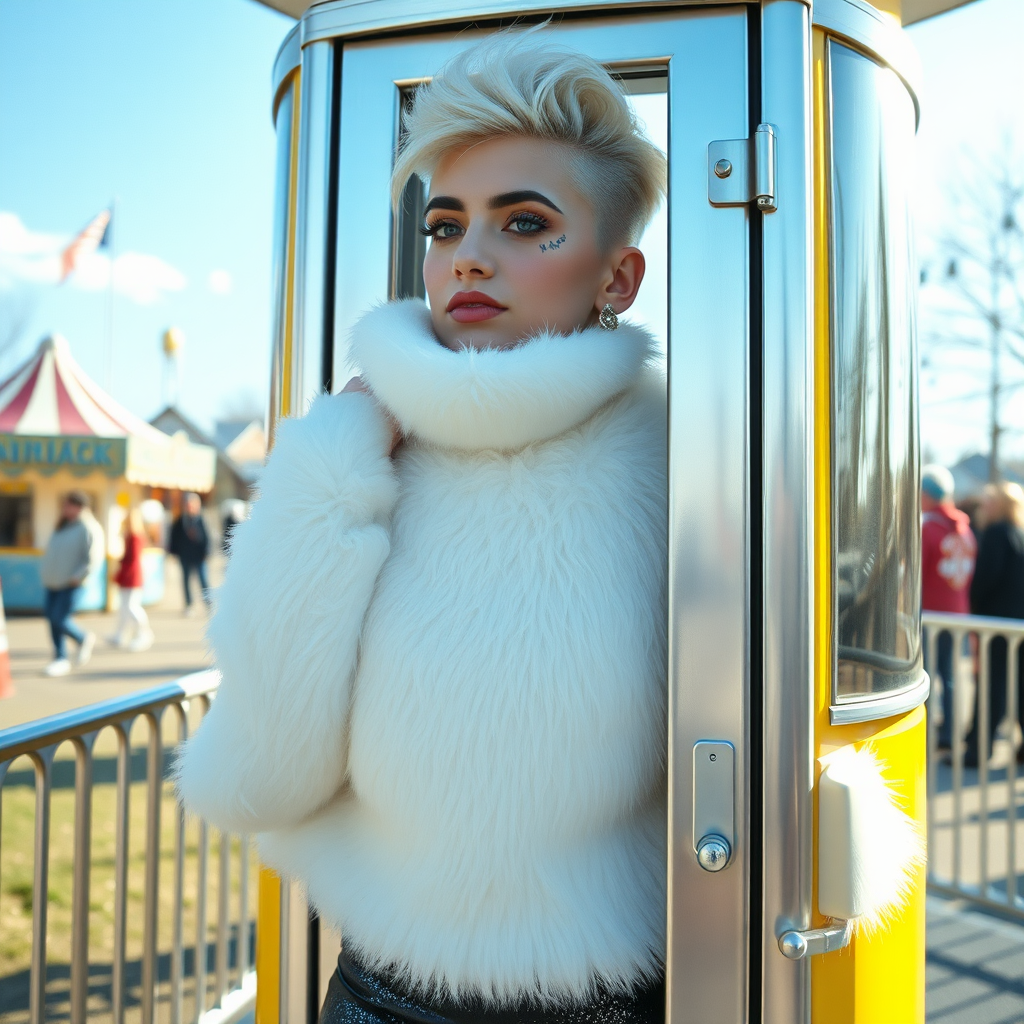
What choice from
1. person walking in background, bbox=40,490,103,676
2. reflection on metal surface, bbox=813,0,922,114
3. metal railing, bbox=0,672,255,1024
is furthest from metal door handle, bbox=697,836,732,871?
person walking in background, bbox=40,490,103,676

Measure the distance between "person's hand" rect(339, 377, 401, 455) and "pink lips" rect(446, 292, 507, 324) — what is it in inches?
6.9

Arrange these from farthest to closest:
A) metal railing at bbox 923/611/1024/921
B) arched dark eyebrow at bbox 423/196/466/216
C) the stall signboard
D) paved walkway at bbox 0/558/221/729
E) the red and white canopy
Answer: the red and white canopy
the stall signboard
paved walkway at bbox 0/558/221/729
metal railing at bbox 923/611/1024/921
arched dark eyebrow at bbox 423/196/466/216

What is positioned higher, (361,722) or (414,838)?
(361,722)

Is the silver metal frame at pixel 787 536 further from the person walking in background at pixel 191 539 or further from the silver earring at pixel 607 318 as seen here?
the person walking in background at pixel 191 539

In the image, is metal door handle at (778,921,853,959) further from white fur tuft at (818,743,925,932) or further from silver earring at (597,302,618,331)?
silver earring at (597,302,618,331)

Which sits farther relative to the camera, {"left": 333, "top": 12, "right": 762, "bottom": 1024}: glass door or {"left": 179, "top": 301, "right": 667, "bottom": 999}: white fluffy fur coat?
{"left": 333, "top": 12, "right": 762, "bottom": 1024}: glass door

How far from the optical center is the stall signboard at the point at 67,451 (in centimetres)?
1511

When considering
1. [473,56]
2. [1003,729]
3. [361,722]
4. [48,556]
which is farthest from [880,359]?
[48,556]

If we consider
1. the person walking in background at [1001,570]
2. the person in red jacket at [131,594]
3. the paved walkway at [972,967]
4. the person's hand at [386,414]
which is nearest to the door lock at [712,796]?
the person's hand at [386,414]

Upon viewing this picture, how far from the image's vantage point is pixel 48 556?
28.4 ft

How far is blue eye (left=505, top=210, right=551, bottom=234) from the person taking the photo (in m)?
1.26

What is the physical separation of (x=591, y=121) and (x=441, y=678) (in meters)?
0.86

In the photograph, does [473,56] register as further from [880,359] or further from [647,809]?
[647,809]

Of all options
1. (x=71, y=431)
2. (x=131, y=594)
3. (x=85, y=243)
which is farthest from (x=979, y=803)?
(x=85, y=243)
